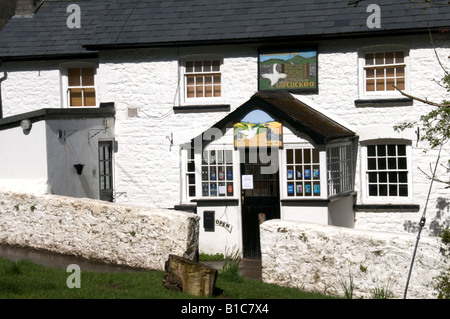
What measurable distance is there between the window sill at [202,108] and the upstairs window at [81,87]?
286cm

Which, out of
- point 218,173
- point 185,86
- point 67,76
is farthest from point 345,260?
point 67,76

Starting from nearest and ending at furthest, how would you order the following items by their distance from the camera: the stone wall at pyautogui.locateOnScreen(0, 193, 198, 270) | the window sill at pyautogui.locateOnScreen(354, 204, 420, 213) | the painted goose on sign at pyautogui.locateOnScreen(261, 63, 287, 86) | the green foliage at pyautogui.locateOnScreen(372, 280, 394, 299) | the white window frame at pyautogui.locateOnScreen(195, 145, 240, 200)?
the green foliage at pyautogui.locateOnScreen(372, 280, 394, 299)
the stone wall at pyautogui.locateOnScreen(0, 193, 198, 270)
the white window frame at pyautogui.locateOnScreen(195, 145, 240, 200)
the window sill at pyautogui.locateOnScreen(354, 204, 420, 213)
the painted goose on sign at pyautogui.locateOnScreen(261, 63, 287, 86)

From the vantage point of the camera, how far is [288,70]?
19.5 metres

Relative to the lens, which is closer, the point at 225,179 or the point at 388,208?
the point at 225,179

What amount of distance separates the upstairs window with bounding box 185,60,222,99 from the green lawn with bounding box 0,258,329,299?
22.9ft

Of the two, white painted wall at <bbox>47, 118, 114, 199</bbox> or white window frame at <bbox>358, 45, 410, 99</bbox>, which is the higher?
white window frame at <bbox>358, 45, 410, 99</bbox>

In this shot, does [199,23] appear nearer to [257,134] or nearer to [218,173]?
[257,134]

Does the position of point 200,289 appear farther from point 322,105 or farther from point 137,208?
point 322,105

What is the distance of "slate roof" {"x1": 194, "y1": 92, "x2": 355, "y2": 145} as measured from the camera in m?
17.3

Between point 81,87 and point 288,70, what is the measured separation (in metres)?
5.92

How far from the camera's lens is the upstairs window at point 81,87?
71.0ft

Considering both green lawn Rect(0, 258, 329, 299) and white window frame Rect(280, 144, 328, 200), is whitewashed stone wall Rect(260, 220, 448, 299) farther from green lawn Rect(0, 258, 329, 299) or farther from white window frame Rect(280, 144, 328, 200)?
white window frame Rect(280, 144, 328, 200)

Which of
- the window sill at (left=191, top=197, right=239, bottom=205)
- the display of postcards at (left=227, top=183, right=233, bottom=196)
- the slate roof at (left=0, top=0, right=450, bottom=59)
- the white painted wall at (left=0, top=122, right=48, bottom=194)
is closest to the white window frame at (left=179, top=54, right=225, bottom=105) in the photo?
the slate roof at (left=0, top=0, right=450, bottom=59)
